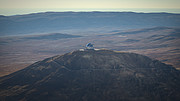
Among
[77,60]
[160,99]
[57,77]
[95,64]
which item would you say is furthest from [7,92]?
[160,99]

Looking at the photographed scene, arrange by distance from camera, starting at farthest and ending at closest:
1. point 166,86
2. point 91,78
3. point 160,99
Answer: point 91,78, point 166,86, point 160,99

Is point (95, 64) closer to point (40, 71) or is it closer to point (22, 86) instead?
point (40, 71)

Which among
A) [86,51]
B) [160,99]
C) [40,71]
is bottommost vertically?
[160,99]

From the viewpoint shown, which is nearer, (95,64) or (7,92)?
(7,92)

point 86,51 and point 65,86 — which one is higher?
point 86,51

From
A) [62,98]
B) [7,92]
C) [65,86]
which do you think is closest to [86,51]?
[65,86]

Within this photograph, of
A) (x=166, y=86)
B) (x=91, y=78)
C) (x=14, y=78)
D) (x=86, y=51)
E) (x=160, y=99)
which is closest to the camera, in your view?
(x=160, y=99)
